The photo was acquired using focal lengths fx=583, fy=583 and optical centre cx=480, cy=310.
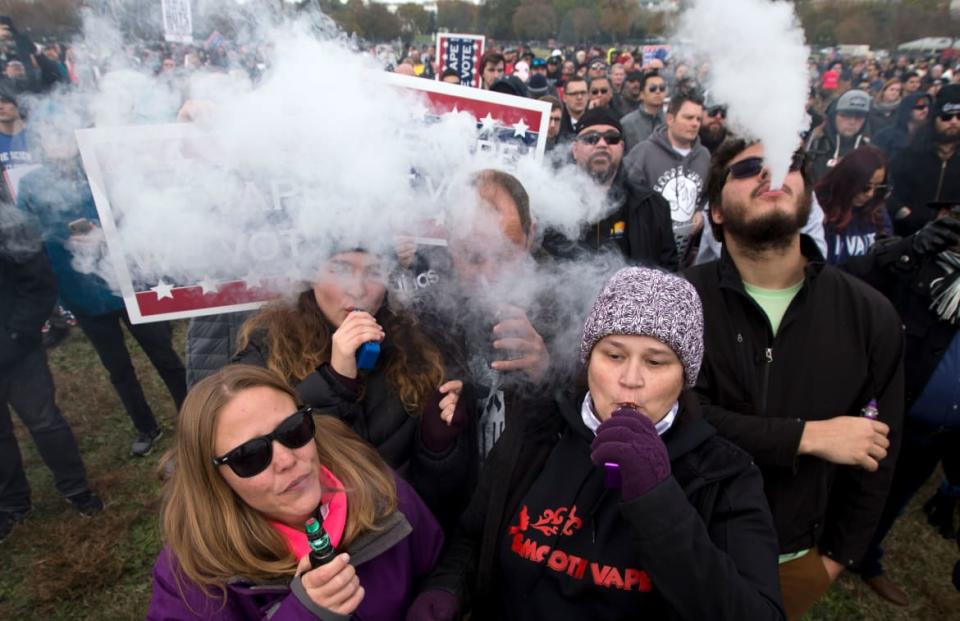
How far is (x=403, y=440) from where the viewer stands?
2.27 meters

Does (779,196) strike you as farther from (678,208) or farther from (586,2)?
(586,2)

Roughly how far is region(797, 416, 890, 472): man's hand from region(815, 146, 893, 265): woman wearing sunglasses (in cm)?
233

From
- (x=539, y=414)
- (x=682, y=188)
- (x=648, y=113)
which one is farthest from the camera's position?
(x=648, y=113)

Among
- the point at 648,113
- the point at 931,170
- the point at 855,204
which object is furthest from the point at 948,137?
the point at 648,113

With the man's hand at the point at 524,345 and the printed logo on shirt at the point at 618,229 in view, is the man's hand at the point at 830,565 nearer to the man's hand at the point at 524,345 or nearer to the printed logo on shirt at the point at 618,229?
the man's hand at the point at 524,345

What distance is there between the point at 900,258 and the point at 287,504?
2921 millimetres

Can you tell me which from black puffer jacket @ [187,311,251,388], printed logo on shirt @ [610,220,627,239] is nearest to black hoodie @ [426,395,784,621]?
black puffer jacket @ [187,311,251,388]

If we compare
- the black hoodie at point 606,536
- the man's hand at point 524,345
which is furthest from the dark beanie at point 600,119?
the black hoodie at point 606,536

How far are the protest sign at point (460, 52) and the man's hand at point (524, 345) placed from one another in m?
4.88

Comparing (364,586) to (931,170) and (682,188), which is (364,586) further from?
(931,170)

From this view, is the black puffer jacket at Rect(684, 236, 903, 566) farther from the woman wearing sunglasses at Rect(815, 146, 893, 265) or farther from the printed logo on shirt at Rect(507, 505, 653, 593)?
the woman wearing sunglasses at Rect(815, 146, 893, 265)

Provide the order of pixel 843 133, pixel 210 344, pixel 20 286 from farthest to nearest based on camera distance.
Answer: pixel 843 133 → pixel 20 286 → pixel 210 344

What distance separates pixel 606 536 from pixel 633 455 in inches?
13.5

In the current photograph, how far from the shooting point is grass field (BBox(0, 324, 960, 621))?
332cm
